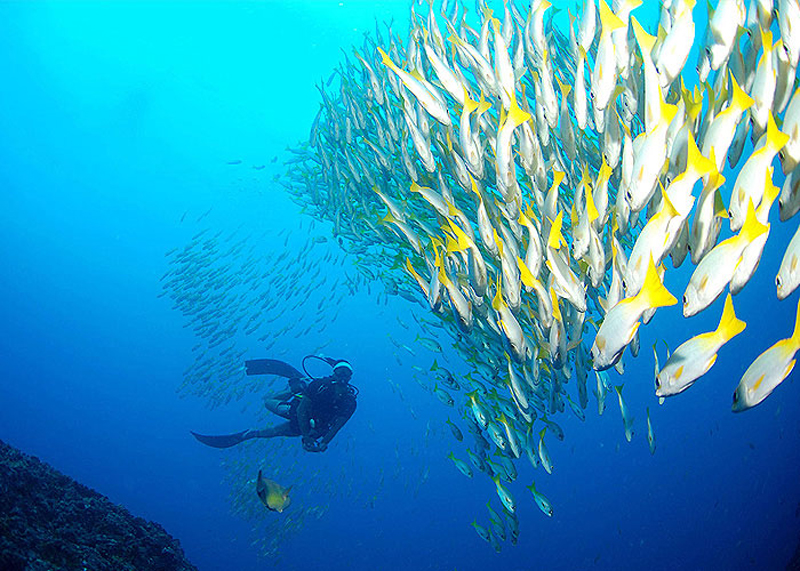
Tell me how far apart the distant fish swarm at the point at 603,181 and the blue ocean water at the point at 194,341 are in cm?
2442

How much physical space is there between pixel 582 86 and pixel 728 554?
33952 mm

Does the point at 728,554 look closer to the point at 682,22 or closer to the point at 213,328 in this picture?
the point at 213,328

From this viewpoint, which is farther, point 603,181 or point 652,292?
point 603,181

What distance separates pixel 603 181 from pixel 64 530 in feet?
15.8

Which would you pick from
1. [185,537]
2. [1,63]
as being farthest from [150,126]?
[185,537]

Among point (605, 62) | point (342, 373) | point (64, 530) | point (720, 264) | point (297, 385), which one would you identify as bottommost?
point (64, 530)

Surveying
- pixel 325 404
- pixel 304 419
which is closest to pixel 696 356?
pixel 304 419

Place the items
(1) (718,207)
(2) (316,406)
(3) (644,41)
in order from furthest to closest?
(2) (316,406) → (3) (644,41) → (1) (718,207)

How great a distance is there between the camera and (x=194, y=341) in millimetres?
37906

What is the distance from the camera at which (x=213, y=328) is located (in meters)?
10.2

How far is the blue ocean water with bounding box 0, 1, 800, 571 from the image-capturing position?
2748 cm

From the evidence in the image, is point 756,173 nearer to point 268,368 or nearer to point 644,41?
point 644,41

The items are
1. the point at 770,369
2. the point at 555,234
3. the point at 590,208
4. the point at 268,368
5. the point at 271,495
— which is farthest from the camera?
the point at 268,368

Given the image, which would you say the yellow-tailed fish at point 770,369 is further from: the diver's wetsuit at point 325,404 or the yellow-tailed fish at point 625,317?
the diver's wetsuit at point 325,404
